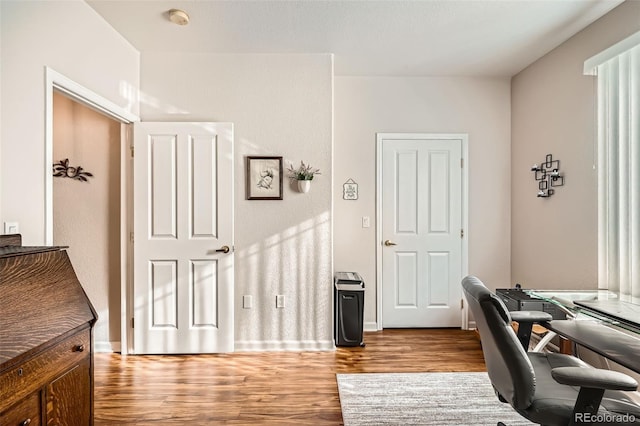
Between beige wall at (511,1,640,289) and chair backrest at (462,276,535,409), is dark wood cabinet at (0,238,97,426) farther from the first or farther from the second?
beige wall at (511,1,640,289)

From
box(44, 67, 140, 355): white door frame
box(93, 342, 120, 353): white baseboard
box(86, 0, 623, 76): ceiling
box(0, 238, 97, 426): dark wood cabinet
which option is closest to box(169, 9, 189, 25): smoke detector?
box(86, 0, 623, 76): ceiling

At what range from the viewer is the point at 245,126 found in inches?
134

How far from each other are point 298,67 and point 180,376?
283 cm

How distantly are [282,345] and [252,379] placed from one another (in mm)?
596

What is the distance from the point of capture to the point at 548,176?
11.1 ft

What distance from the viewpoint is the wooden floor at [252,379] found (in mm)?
2346

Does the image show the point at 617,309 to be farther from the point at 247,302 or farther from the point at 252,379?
the point at 247,302

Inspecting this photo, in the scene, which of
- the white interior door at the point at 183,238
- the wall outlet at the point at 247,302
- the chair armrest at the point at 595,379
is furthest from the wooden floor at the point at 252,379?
the chair armrest at the point at 595,379

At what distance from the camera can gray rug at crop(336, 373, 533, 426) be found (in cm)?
227

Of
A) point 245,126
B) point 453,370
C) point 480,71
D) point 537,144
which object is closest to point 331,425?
point 453,370

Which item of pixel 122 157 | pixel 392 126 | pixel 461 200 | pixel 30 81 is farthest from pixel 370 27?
pixel 122 157

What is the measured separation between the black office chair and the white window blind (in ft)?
4.24

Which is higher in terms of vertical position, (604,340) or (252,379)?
(604,340)

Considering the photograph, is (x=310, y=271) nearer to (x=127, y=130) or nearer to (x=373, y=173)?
(x=373, y=173)
